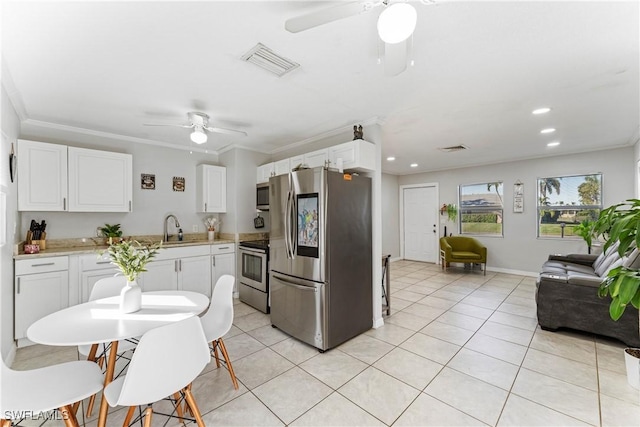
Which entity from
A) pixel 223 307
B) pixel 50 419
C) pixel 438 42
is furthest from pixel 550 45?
pixel 50 419

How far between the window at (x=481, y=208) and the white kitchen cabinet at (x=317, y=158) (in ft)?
15.3

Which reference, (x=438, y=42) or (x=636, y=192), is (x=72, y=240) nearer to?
(x=438, y=42)

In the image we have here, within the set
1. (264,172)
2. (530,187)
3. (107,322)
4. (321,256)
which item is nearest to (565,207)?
(530,187)

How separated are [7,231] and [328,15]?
3.42 meters

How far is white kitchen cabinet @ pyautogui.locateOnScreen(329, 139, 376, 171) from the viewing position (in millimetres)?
3012

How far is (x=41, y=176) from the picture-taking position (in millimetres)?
3055

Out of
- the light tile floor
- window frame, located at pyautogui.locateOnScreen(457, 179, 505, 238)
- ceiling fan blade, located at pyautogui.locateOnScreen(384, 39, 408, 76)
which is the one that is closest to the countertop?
the light tile floor

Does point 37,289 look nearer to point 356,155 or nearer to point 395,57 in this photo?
point 356,155

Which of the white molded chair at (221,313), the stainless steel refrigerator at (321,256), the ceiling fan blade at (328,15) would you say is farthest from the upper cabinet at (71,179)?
the ceiling fan blade at (328,15)

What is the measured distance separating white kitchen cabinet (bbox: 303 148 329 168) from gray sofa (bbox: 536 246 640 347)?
2957 mm

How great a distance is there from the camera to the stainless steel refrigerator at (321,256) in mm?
2662

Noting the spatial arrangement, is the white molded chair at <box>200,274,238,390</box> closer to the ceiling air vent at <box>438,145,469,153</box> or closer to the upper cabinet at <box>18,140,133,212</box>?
the upper cabinet at <box>18,140,133,212</box>

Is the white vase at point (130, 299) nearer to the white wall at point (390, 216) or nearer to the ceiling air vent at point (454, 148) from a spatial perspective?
the ceiling air vent at point (454, 148)

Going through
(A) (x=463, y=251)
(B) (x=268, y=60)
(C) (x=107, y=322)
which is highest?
(B) (x=268, y=60)
